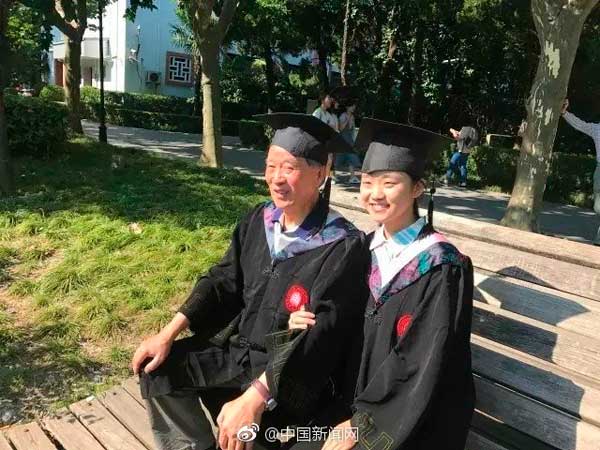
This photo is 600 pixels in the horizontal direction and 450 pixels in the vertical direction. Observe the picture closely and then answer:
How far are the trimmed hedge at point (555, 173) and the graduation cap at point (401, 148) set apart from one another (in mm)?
10996

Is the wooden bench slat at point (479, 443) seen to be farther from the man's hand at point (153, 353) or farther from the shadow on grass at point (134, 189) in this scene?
the shadow on grass at point (134, 189)

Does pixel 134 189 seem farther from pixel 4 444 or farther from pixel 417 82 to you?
pixel 417 82

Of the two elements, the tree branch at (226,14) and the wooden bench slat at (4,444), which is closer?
the wooden bench slat at (4,444)

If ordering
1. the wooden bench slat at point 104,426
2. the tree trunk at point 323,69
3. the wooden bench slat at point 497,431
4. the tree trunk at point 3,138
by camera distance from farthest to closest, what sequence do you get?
the tree trunk at point 323,69, the tree trunk at point 3,138, the wooden bench slat at point 104,426, the wooden bench slat at point 497,431

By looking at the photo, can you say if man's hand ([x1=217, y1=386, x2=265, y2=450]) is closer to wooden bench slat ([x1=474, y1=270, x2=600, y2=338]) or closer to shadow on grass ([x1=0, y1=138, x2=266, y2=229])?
wooden bench slat ([x1=474, y1=270, x2=600, y2=338])

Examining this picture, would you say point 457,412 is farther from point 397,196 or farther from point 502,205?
point 502,205

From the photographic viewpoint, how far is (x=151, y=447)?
2.63 meters

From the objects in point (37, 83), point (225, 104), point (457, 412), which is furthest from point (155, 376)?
point (37, 83)

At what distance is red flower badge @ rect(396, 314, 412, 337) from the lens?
1.86 metres

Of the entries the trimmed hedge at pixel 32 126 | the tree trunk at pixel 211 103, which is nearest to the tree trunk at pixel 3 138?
the trimmed hedge at pixel 32 126

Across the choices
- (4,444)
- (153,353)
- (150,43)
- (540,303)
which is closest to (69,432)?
(4,444)

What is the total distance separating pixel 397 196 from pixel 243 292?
2.85 feet

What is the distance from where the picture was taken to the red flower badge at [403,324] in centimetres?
186

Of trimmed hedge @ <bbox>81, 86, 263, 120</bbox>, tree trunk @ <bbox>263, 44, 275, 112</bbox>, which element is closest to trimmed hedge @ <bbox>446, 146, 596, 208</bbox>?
tree trunk @ <bbox>263, 44, 275, 112</bbox>
